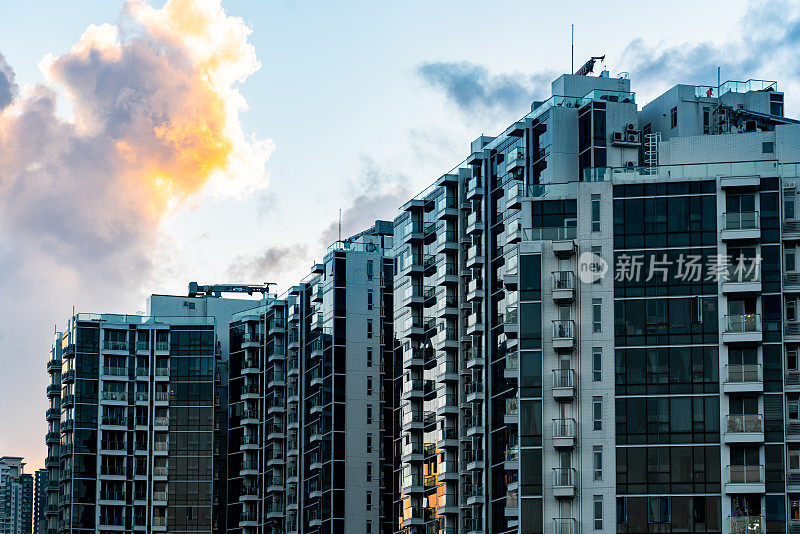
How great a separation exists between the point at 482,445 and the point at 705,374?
3081cm

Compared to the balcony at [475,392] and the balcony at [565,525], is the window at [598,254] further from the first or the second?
the balcony at [475,392]

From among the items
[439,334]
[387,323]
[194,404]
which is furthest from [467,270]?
[194,404]

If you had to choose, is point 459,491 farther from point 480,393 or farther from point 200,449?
point 200,449

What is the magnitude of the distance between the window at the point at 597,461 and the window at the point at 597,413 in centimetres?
150

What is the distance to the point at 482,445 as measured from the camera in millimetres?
134375

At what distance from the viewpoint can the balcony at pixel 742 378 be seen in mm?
106750

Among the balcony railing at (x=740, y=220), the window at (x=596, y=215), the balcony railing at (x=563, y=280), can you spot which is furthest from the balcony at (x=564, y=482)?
the balcony railing at (x=740, y=220)

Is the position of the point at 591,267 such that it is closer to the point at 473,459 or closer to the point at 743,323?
the point at 743,323

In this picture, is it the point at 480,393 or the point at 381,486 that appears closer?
the point at 480,393

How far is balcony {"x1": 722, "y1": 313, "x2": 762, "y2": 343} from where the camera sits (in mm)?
107312

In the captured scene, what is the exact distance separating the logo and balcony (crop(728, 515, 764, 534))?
19380 mm

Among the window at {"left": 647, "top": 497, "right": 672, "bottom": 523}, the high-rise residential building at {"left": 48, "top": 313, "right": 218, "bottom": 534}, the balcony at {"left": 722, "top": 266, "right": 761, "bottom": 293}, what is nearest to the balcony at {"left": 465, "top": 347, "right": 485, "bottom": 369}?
the window at {"left": 647, "top": 497, "right": 672, "bottom": 523}

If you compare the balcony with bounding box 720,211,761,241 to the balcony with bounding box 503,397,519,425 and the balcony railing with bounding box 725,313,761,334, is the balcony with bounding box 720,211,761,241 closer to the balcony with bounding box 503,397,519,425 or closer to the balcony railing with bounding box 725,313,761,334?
the balcony railing with bounding box 725,313,761,334

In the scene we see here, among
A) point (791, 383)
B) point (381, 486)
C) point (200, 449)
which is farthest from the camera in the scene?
point (200, 449)
